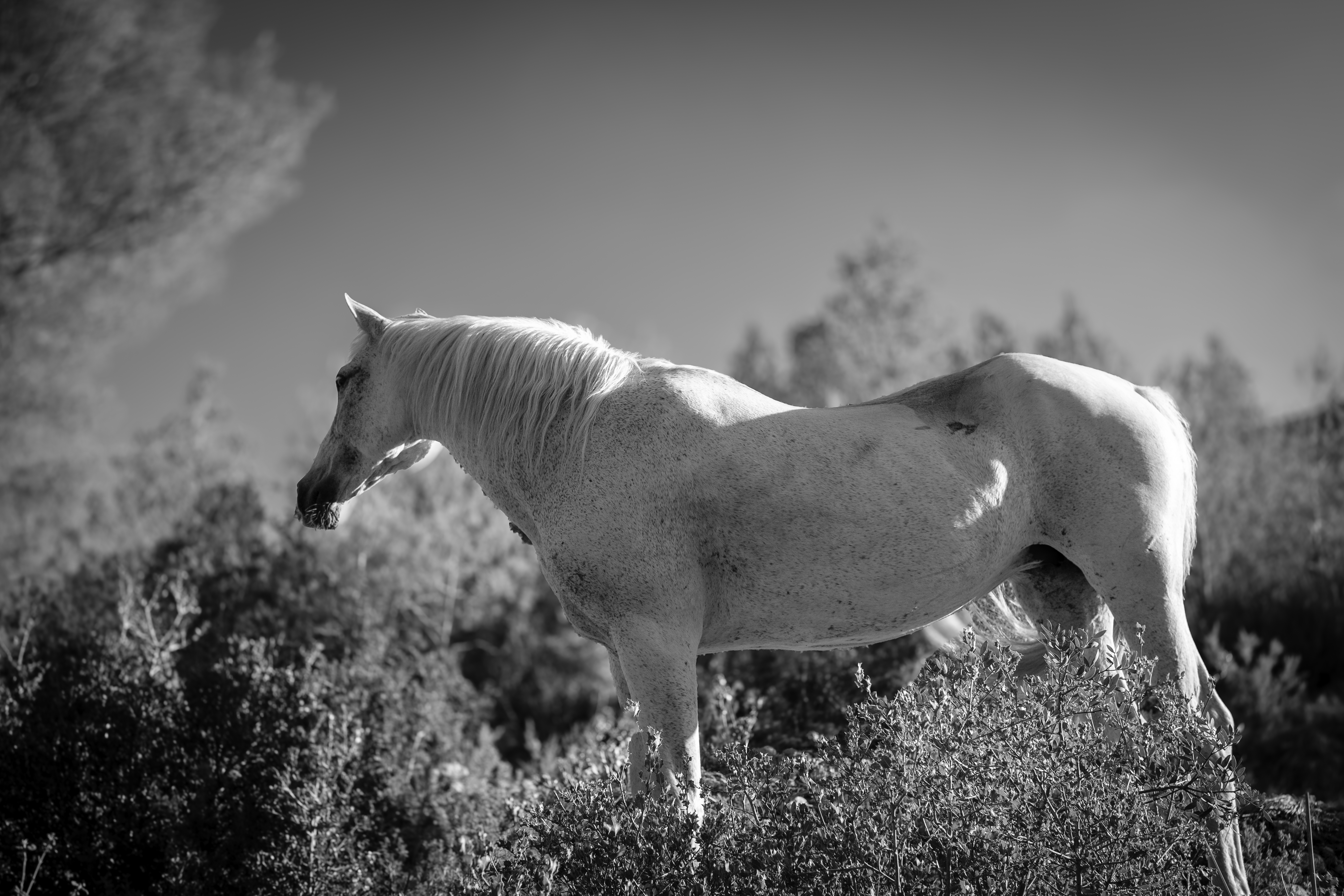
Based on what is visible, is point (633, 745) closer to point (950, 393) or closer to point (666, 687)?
point (666, 687)

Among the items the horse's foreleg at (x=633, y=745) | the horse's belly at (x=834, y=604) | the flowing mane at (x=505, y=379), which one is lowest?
the horse's foreleg at (x=633, y=745)

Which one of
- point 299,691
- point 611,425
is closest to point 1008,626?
point 611,425

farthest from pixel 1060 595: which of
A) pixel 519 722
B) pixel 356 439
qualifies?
pixel 519 722

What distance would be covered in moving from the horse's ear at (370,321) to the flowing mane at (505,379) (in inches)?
4.3

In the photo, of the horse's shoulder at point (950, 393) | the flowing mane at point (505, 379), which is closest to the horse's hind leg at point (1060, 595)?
the horse's shoulder at point (950, 393)

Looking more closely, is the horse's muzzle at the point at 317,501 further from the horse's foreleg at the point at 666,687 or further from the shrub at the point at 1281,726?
the shrub at the point at 1281,726

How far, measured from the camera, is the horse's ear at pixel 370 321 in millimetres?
4105

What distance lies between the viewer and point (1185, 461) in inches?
146

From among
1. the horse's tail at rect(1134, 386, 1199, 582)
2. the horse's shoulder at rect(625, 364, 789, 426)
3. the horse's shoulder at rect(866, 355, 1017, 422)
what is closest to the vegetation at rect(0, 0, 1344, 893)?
the horse's tail at rect(1134, 386, 1199, 582)

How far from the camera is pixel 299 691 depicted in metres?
4.86

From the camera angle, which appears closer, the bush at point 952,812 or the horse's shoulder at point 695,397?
the bush at point 952,812

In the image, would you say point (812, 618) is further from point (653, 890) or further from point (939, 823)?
point (653, 890)

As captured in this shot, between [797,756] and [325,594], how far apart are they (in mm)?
5098

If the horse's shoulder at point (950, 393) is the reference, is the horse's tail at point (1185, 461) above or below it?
below
